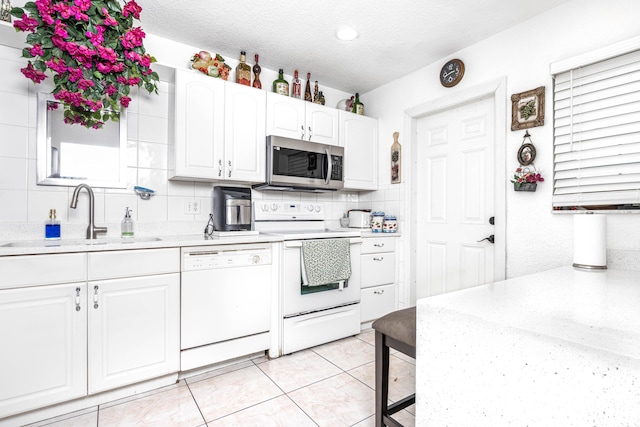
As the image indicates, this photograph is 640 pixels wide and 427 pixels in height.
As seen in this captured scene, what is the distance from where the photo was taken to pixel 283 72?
118 inches

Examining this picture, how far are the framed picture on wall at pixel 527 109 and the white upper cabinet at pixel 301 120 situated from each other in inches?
59.4

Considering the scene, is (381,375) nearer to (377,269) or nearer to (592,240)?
(592,240)

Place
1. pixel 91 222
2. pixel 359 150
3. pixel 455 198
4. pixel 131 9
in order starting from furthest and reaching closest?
1. pixel 359 150
2. pixel 455 198
3. pixel 91 222
4. pixel 131 9

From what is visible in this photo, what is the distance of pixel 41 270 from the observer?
5.26 feet

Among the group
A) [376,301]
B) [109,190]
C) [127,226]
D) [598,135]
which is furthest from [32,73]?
[598,135]

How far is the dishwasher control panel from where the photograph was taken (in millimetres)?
2021

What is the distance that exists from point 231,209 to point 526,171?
7.05 feet

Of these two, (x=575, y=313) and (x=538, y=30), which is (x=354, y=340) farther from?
(x=538, y=30)

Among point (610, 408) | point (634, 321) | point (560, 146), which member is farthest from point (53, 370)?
point (560, 146)

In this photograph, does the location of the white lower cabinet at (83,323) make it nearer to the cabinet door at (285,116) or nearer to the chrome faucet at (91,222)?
the chrome faucet at (91,222)

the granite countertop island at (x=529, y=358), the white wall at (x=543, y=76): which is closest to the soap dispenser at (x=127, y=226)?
the granite countertop island at (x=529, y=358)

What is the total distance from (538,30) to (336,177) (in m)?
1.84

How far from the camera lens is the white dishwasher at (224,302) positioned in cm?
202


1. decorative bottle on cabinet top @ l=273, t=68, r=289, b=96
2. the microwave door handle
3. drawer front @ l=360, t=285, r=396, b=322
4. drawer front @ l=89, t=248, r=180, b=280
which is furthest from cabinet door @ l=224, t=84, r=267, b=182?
drawer front @ l=360, t=285, r=396, b=322
